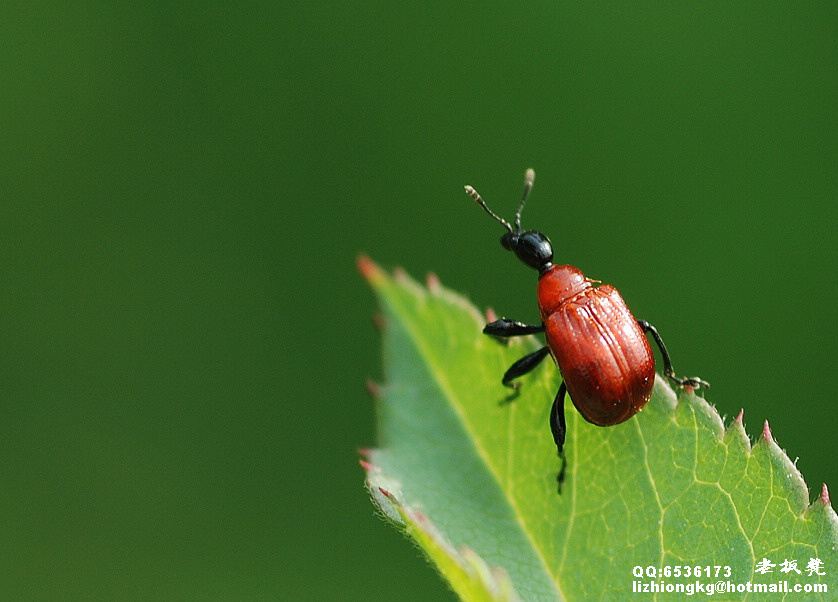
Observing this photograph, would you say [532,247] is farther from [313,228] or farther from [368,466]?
[313,228]

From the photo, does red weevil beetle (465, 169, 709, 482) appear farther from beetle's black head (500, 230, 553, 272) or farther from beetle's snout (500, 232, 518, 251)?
beetle's snout (500, 232, 518, 251)

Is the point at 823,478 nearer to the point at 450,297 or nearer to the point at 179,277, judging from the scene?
the point at 450,297

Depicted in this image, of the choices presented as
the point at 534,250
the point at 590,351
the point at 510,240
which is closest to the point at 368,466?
the point at 590,351

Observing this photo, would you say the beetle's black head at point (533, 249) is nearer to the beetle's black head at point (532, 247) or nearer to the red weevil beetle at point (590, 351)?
the beetle's black head at point (532, 247)

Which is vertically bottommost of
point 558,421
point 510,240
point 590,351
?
point 558,421

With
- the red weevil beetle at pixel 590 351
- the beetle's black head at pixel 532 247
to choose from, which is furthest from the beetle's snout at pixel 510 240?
the red weevil beetle at pixel 590 351

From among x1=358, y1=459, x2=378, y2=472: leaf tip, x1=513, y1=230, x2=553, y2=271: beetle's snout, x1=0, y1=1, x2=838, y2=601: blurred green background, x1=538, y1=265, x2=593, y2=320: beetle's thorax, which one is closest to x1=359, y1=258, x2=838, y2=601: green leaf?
x1=358, y1=459, x2=378, y2=472: leaf tip
